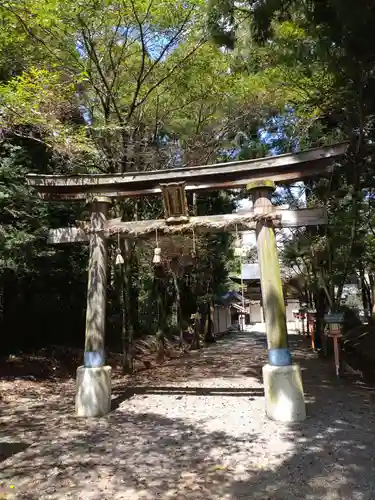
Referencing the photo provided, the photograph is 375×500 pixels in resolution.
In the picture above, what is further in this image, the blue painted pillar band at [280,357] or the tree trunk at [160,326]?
the tree trunk at [160,326]

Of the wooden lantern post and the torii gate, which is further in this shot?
the wooden lantern post

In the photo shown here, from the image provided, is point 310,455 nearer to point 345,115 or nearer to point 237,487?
point 237,487

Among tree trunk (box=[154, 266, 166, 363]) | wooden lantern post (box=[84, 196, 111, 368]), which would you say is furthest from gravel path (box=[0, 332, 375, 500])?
tree trunk (box=[154, 266, 166, 363])

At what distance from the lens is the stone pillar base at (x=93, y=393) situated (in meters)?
6.62

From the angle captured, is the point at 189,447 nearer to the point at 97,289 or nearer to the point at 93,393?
the point at 93,393

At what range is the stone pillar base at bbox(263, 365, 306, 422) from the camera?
19.6ft

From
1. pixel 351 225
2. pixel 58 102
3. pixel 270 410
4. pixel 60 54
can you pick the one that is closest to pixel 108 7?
pixel 60 54

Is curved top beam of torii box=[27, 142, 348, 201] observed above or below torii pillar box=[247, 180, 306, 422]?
above

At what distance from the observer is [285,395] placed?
237 inches

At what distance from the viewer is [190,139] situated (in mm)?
12242

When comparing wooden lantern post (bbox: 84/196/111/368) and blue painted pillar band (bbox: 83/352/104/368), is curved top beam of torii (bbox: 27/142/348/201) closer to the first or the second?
wooden lantern post (bbox: 84/196/111/368)

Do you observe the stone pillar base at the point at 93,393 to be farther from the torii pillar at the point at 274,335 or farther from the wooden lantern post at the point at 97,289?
the torii pillar at the point at 274,335

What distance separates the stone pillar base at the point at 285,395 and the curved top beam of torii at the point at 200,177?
3114 millimetres

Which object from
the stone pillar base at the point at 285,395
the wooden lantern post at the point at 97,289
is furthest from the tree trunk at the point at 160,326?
the stone pillar base at the point at 285,395
